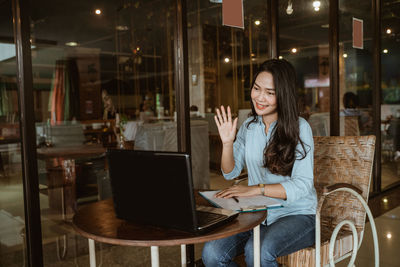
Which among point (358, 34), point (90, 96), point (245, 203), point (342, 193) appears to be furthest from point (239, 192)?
point (90, 96)

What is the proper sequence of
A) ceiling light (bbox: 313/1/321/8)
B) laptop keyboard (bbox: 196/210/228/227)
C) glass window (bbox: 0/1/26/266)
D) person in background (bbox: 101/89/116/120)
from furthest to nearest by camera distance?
person in background (bbox: 101/89/116/120) → ceiling light (bbox: 313/1/321/8) → glass window (bbox: 0/1/26/266) → laptop keyboard (bbox: 196/210/228/227)

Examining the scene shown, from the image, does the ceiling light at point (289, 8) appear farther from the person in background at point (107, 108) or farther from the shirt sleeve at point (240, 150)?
the person in background at point (107, 108)

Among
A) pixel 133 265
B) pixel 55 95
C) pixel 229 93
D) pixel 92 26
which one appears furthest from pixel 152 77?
pixel 133 265

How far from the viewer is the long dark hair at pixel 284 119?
1.65 metres

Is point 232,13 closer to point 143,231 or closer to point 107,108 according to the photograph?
point 143,231

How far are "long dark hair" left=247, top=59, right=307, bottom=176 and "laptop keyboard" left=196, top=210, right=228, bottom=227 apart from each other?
0.51 meters

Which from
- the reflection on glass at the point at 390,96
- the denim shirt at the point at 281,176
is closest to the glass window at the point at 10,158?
the denim shirt at the point at 281,176

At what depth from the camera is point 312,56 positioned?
13.3 ft

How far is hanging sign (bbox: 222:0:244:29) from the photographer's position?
2516 mm

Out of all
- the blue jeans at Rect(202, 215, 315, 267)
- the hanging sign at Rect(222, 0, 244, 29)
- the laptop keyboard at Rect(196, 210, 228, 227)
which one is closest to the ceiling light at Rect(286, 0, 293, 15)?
the hanging sign at Rect(222, 0, 244, 29)

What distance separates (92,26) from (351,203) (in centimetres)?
683

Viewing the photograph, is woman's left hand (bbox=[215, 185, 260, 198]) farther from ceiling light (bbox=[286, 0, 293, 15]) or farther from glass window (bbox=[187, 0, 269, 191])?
ceiling light (bbox=[286, 0, 293, 15])

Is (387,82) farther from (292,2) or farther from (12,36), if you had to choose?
A: (12,36)

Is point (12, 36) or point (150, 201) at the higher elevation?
point (12, 36)
